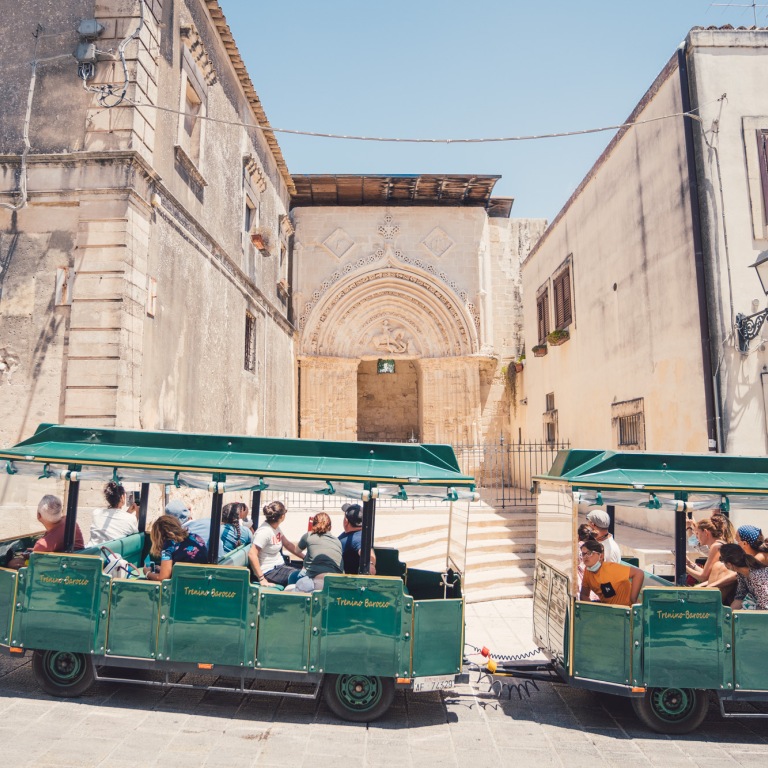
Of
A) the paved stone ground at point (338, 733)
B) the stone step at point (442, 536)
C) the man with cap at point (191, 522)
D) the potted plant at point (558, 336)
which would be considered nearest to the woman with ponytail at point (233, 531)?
the man with cap at point (191, 522)

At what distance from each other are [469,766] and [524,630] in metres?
3.74

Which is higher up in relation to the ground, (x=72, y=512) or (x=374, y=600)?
(x=72, y=512)

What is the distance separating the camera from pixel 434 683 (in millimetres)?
4469

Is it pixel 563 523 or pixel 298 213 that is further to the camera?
pixel 298 213

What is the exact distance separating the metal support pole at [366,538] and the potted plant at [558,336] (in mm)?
10252

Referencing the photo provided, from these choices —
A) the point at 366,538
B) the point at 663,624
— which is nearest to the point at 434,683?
the point at 366,538

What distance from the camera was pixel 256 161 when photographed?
1361 centimetres

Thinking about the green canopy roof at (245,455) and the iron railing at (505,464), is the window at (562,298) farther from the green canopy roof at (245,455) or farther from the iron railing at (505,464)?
the green canopy roof at (245,455)

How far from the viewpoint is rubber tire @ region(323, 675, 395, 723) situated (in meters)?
4.44

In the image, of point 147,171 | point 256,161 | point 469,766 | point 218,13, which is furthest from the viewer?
point 256,161

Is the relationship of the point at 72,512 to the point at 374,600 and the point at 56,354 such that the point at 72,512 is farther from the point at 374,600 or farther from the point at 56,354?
the point at 56,354

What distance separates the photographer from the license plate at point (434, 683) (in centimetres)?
442

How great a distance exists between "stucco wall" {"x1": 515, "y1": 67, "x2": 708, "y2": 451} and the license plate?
18.6 ft

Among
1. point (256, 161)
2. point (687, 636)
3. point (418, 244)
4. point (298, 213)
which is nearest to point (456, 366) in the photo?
point (418, 244)
